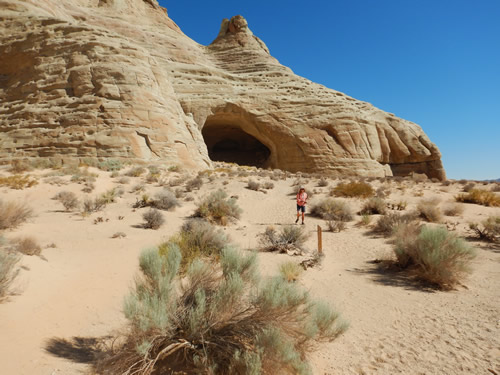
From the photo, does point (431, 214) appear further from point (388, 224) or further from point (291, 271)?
point (291, 271)

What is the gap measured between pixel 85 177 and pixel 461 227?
13.6 meters

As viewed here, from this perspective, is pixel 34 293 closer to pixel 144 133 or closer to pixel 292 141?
pixel 144 133

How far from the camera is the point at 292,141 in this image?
78.3 ft

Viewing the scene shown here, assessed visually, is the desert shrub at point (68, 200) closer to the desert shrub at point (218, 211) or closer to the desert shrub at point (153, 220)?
the desert shrub at point (153, 220)

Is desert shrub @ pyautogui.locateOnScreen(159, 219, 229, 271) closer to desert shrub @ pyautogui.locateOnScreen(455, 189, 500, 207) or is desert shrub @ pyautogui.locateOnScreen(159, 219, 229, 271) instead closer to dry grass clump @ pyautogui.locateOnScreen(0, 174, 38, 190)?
dry grass clump @ pyautogui.locateOnScreen(0, 174, 38, 190)

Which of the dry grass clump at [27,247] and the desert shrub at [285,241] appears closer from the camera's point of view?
the dry grass clump at [27,247]

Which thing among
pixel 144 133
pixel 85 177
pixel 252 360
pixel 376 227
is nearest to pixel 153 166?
pixel 144 133

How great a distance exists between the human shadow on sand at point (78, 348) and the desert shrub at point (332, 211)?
7.67 m

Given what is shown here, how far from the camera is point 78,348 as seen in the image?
249cm

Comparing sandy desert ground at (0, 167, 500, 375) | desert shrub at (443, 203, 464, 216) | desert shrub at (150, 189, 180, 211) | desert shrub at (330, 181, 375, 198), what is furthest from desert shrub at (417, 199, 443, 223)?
desert shrub at (150, 189, 180, 211)

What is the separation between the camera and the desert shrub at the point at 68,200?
333 inches

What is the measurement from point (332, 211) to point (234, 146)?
2355cm

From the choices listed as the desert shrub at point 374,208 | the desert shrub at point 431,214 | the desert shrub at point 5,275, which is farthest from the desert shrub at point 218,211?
the desert shrub at point 431,214

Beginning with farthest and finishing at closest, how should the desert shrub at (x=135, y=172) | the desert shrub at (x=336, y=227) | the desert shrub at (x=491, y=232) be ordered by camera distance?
the desert shrub at (x=135, y=172) → the desert shrub at (x=336, y=227) → the desert shrub at (x=491, y=232)
